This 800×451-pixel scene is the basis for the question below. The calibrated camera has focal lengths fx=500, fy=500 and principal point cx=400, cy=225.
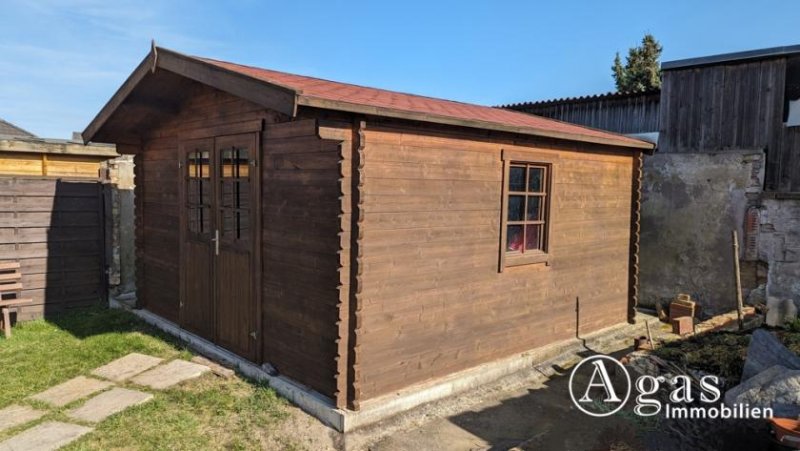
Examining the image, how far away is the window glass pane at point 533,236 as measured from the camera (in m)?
6.38

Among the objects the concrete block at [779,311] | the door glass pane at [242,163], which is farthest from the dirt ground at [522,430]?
the concrete block at [779,311]

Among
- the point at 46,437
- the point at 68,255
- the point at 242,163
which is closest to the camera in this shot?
the point at 46,437

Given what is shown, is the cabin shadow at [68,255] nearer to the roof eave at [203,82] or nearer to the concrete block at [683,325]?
the roof eave at [203,82]

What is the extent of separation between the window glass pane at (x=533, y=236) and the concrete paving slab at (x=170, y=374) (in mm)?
4063

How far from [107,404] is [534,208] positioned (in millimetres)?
5177

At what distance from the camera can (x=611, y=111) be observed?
10.8 metres

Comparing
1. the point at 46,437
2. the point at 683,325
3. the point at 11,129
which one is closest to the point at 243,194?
the point at 46,437

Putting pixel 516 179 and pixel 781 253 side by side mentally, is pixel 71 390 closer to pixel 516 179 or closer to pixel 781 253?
pixel 516 179

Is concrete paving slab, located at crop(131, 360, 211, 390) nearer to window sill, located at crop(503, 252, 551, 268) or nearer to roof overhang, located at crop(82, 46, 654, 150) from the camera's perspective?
roof overhang, located at crop(82, 46, 654, 150)

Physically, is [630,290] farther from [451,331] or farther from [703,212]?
[451,331]

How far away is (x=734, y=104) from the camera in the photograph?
8516 millimetres

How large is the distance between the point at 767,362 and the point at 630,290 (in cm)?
357

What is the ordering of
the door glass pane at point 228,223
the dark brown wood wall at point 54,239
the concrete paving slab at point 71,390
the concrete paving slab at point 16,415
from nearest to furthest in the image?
the concrete paving slab at point 16,415 < the concrete paving slab at point 71,390 < the door glass pane at point 228,223 < the dark brown wood wall at point 54,239

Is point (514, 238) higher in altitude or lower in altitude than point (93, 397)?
higher
